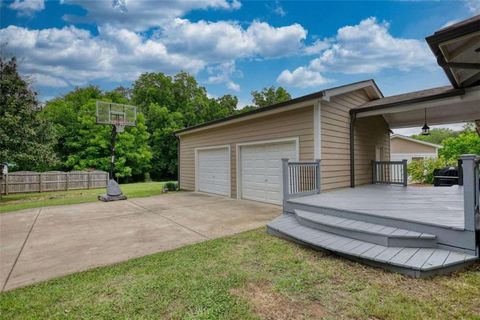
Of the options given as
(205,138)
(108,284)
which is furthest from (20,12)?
(108,284)

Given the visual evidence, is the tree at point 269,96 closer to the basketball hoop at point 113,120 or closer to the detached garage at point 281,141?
the detached garage at point 281,141

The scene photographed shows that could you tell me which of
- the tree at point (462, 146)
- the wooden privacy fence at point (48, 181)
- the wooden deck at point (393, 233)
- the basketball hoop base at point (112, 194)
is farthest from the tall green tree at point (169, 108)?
the tree at point (462, 146)

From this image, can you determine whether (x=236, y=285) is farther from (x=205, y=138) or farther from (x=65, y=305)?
(x=205, y=138)

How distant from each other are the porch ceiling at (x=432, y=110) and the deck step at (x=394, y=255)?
13.6 ft

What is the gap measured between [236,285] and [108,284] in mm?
1378

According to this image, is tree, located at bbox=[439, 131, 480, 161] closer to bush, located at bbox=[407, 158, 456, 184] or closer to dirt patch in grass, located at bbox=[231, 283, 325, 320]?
bush, located at bbox=[407, 158, 456, 184]

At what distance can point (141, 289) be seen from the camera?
8.09 ft

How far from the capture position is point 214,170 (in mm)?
9875

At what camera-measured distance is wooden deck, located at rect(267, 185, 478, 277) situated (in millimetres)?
2691

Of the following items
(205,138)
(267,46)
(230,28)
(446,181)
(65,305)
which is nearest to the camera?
(65,305)

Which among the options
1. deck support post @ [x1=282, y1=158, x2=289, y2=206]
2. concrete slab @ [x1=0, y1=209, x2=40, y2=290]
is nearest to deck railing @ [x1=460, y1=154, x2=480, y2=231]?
deck support post @ [x1=282, y1=158, x2=289, y2=206]

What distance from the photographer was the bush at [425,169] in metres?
12.3

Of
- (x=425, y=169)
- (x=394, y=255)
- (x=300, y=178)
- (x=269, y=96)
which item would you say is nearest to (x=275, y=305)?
(x=394, y=255)

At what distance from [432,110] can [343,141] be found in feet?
9.90
